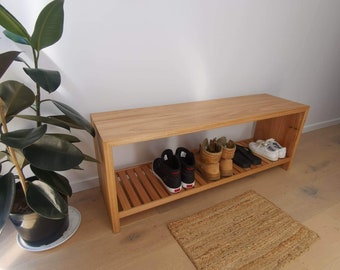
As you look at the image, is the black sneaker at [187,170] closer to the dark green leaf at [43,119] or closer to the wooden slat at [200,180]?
the wooden slat at [200,180]

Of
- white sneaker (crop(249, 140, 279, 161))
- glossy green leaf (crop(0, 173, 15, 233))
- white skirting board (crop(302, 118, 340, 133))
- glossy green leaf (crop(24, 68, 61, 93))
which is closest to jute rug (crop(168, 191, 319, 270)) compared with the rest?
white sneaker (crop(249, 140, 279, 161))

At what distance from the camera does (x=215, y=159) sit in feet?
3.77

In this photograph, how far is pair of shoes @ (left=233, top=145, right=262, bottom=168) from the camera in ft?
4.41

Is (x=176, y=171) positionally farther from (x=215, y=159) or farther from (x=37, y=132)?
(x=37, y=132)

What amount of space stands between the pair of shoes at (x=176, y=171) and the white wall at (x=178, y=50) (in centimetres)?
23

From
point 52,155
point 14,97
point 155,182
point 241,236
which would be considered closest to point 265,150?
point 241,236

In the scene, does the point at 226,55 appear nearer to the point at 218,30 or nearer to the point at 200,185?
the point at 218,30

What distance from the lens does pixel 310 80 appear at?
182 centimetres

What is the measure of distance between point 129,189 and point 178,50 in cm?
80

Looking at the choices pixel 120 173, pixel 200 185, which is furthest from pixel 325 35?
pixel 120 173

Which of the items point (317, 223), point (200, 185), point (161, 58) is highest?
point (161, 58)

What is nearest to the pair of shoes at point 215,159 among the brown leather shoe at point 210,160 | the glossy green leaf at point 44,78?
the brown leather shoe at point 210,160

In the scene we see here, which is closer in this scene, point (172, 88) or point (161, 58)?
point (161, 58)

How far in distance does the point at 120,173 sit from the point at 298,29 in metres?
1.58
